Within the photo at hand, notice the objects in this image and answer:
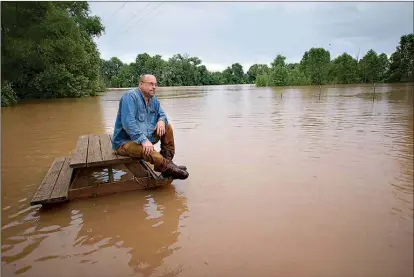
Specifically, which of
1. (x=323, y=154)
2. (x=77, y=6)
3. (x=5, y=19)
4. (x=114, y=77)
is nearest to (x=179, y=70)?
(x=114, y=77)

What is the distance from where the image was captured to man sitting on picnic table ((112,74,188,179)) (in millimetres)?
4008

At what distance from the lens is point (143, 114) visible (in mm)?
4223

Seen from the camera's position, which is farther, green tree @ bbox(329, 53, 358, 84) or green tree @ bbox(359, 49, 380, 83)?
green tree @ bbox(329, 53, 358, 84)

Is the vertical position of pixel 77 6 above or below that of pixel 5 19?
above

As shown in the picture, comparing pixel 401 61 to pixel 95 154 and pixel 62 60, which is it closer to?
pixel 62 60

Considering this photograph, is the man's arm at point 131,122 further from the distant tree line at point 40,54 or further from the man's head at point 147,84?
the distant tree line at point 40,54

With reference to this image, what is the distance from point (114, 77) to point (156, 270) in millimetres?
93356

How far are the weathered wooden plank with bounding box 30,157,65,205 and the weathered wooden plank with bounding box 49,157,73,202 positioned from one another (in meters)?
0.05

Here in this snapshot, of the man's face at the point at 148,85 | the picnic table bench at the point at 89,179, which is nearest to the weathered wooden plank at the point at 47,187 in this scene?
the picnic table bench at the point at 89,179

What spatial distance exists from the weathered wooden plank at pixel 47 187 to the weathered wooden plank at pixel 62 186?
52 millimetres

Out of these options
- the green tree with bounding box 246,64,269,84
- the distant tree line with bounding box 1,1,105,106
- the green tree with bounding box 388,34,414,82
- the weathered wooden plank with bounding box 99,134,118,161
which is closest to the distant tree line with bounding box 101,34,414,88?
the green tree with bounding box 388,34,414,82

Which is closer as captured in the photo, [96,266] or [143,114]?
[96,266]

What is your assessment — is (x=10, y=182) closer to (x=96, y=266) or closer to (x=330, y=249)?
(x=96, y=266)

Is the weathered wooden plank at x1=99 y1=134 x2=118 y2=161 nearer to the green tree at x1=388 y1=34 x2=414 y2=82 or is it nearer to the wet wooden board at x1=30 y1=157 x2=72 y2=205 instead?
the wet wooden board at x1=30 y1=157 x2=72 y2=205
